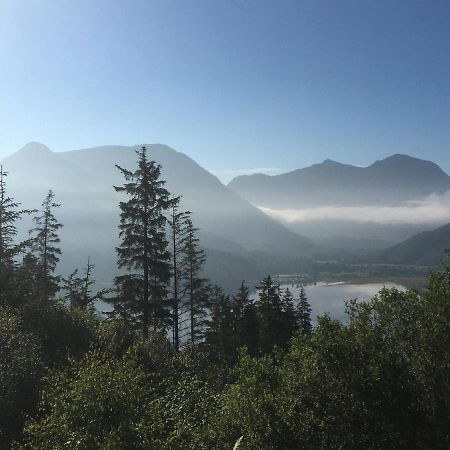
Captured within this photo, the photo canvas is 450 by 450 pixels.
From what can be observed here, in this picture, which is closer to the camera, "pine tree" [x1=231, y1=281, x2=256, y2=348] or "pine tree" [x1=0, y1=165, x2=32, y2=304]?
"pine tree" [x1=0, y1=165, x2=32, y2=304]

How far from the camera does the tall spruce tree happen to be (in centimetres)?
3203

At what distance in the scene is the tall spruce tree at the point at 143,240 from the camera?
32.0 m

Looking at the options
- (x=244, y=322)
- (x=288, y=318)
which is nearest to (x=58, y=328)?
(x=244, y=322)

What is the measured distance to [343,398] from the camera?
1577 centimetres

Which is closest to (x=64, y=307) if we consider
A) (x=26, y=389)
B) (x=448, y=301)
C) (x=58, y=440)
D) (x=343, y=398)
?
(x=26, y=389)

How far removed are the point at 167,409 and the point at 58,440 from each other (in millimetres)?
5533

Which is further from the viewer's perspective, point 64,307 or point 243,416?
point 64,307

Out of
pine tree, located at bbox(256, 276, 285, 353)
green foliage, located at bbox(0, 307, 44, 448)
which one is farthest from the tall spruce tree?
pine tree, located at bbox(256, 276, 285, 353)

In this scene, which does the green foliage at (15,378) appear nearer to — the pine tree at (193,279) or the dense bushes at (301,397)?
the dense bushes at (301,397)

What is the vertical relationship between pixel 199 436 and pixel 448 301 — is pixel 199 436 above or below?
below

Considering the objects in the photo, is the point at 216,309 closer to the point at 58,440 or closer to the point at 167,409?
the point at 167,409

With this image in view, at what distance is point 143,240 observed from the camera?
106ft

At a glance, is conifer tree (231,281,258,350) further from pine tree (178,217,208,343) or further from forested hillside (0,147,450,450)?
forested hillside (0,147,450,450)

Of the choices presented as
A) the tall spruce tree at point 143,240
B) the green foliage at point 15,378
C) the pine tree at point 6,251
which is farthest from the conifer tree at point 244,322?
the green foliage at point 15,378
